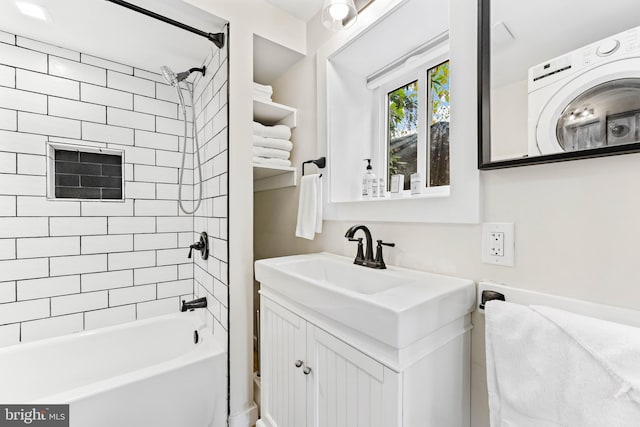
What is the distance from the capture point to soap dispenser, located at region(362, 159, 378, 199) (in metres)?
1.43

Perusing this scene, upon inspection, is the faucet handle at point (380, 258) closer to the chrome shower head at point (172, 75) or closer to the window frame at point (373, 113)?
the window frame at point (373, 113)

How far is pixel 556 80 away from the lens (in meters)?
0.76

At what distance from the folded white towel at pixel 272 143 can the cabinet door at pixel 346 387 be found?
1.08 meters

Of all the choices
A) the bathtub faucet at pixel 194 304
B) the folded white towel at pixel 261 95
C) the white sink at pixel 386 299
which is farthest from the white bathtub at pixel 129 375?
the folded white towel at pixel 261 95

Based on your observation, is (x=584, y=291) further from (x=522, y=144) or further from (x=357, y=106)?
(x=357, y=106)

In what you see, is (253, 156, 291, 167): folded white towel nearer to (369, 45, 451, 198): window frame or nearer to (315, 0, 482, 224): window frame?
(315, 0, 482, 224): window frame

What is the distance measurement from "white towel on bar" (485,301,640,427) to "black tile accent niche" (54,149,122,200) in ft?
7.28

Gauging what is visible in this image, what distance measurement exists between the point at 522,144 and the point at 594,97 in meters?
0.18

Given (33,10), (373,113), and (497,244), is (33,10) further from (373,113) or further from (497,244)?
(497,244)

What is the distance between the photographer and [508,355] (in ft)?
2.36

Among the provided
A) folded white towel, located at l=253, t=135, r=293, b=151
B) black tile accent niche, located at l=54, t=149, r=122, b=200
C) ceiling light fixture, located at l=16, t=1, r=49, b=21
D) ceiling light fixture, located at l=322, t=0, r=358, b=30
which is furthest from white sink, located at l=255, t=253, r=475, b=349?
ceiling light fixture, located at l=16, t=1, r=49, b=21

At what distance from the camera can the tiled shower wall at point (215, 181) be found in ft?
4.81

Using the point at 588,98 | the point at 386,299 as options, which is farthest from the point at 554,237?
the point at 386,299

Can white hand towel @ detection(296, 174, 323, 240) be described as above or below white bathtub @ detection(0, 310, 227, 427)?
above
